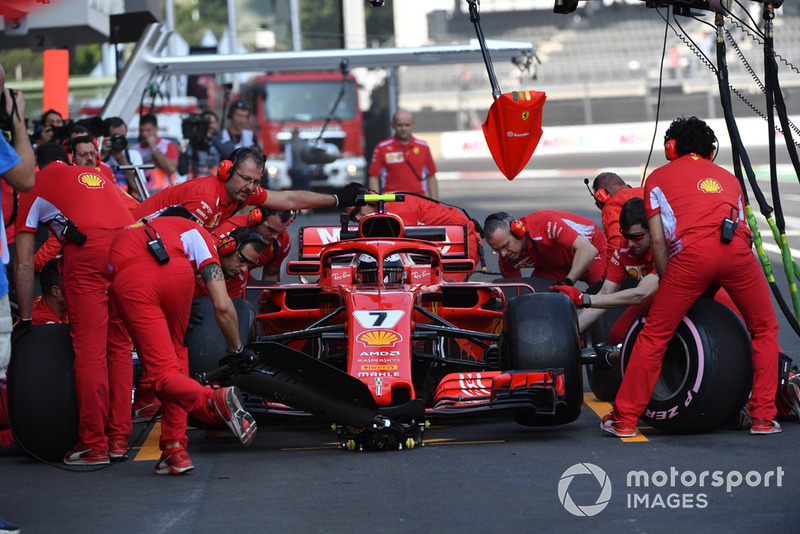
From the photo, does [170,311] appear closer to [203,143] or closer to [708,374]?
[708,374]

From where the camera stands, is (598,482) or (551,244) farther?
(551,244)

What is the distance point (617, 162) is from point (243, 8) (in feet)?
39.3

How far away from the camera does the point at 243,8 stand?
34.8 m

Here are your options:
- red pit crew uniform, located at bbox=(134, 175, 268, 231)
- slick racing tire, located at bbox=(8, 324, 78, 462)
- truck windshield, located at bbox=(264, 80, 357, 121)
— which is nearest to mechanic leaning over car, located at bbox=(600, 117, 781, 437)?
red pit crew uniform, located at bbox=(134, 175, 268, 231)

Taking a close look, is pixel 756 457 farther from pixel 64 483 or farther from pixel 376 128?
pixel 376 128

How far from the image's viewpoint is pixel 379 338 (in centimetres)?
655

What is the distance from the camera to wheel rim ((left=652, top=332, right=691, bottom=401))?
664cm

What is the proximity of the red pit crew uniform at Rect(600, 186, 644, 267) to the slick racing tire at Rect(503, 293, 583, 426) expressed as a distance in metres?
1.30

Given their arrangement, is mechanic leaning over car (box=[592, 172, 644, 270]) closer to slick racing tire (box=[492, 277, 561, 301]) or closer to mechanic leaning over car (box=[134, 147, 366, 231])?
slick racing tire (box=[492, 277, 561, 301])

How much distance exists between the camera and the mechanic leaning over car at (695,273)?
249 inches

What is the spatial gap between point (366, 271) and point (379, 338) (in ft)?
3.32

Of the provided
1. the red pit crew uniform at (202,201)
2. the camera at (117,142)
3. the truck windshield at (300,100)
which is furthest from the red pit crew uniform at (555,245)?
the truck windshield at (300,100)

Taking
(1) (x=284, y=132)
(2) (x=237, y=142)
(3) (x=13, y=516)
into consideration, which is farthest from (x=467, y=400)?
(1) (x=284, y=132)

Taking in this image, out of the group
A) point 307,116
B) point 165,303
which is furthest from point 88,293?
point 307,116
